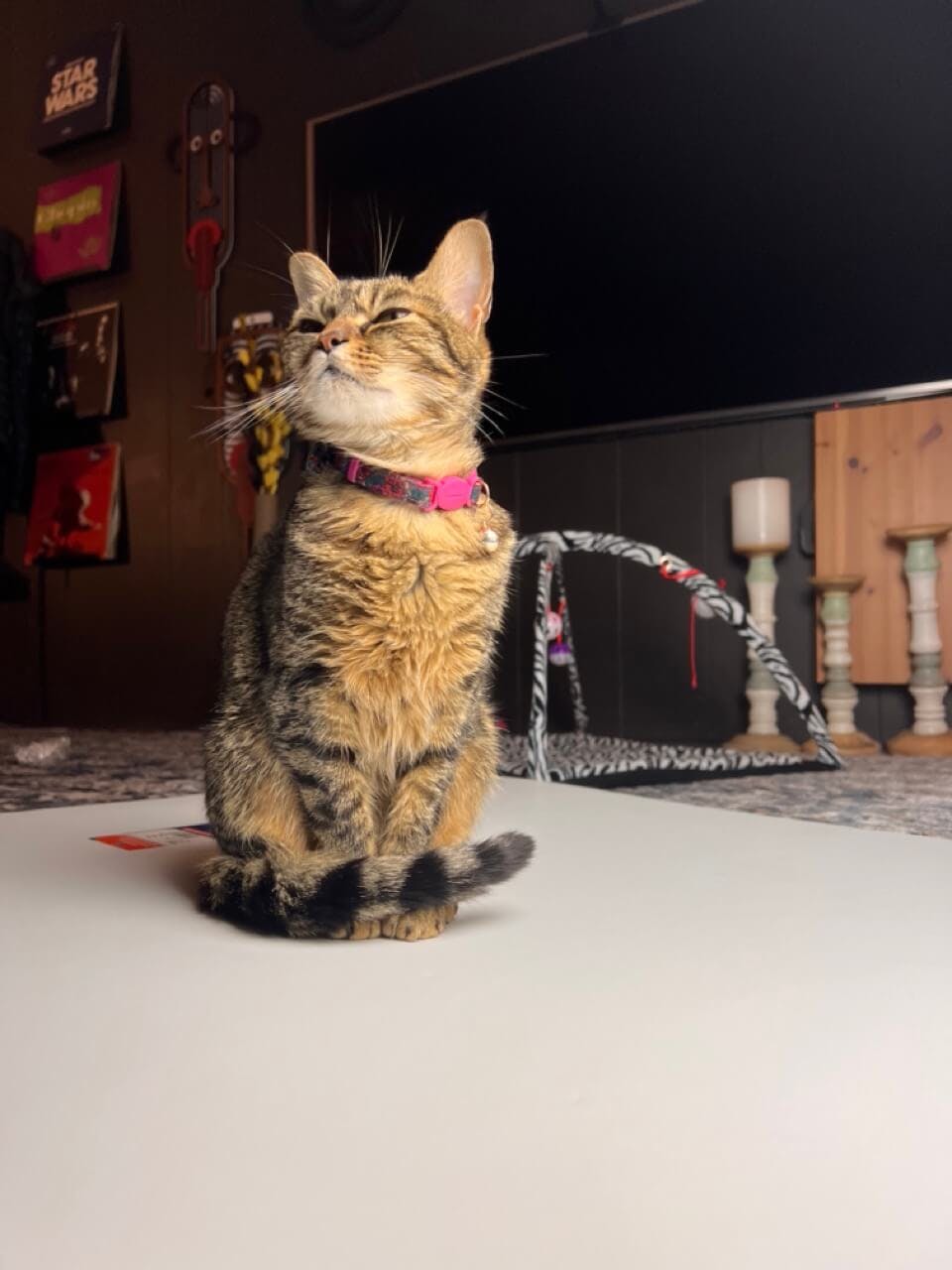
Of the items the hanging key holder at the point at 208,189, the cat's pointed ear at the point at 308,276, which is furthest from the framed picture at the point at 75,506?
the cat's pointed ear at the point at 308,276

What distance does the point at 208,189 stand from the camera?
3.56 meters

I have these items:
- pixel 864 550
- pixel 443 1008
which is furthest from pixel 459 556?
pixel 864 550

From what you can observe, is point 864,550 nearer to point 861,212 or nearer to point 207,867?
point 861,212

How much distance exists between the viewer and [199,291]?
11.8 ft

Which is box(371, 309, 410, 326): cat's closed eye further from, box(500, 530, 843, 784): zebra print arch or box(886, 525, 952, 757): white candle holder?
box(886, 525, 952, 757): white candle holder

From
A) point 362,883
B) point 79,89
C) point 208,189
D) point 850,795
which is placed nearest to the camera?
point 362,883

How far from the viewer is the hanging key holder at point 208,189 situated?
11.6ft

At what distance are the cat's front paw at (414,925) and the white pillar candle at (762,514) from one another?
1935mm

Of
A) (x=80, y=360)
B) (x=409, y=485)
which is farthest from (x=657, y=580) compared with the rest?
(x=80, y=360)

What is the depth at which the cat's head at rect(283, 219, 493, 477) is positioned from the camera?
93 cm

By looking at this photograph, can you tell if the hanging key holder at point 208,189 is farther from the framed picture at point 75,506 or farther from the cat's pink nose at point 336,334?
the cat's pink nose at point 336,334

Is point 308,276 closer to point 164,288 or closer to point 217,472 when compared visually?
point 217,472

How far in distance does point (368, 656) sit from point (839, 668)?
199 cm

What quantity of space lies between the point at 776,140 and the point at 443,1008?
83.2 inches
